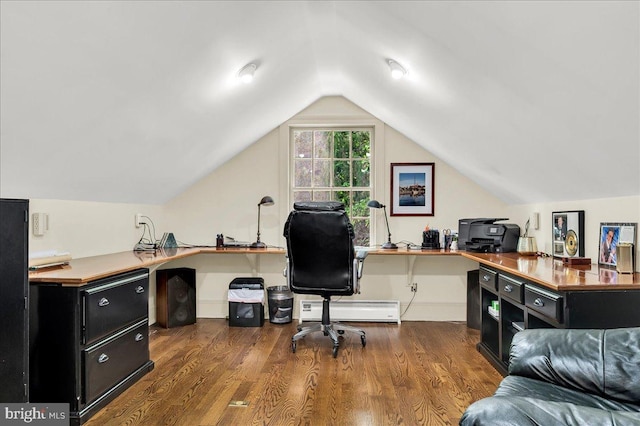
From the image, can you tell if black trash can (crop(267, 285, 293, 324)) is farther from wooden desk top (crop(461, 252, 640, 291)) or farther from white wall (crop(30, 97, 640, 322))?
wooden desk top (crop(461, 252, 640, 291))

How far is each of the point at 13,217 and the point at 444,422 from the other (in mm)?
2383

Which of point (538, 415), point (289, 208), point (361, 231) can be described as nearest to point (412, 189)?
point (361, 231)

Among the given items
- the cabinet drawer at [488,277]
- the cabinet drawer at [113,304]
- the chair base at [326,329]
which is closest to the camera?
the cabinet drawer at [113,304]

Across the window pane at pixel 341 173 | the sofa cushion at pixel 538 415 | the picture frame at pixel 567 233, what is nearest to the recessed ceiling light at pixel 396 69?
the picture frame at pixel 567 233

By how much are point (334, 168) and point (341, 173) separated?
0.33ft

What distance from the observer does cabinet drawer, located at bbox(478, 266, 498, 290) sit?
329 centimetres

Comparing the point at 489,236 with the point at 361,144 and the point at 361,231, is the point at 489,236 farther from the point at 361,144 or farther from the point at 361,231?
the point at 361,144

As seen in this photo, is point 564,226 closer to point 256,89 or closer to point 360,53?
point 360,53

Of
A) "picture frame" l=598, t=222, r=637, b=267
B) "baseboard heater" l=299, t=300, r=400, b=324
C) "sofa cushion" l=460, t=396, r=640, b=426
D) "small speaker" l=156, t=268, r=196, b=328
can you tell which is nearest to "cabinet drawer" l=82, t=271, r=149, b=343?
"small speaker" l=156, t=268, r=196, b=328

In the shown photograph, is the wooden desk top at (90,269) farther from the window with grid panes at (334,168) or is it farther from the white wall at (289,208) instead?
the window with grid panes at (334,168)

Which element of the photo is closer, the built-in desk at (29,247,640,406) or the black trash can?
the built-in desk at (29,247,640,406)

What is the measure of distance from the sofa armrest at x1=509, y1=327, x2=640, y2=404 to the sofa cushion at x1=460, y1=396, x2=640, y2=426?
44 centimetres

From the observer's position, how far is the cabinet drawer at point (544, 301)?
2.25 meters

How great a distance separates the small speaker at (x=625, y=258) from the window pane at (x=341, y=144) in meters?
3.07
